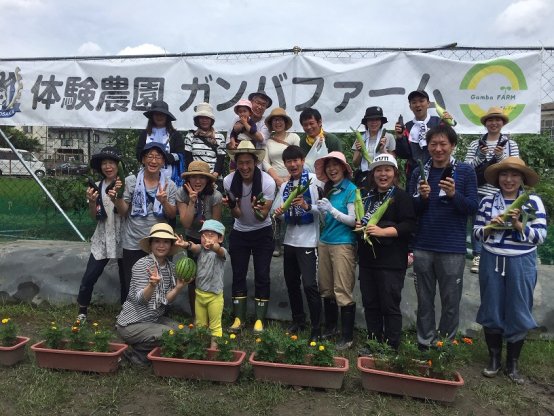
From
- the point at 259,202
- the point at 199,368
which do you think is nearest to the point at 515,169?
the point at 259,202

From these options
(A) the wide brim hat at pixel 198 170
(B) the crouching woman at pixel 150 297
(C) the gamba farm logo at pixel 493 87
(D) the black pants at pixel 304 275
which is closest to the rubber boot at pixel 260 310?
(D) the black pants at pixel 304 275

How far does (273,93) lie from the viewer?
227 inches

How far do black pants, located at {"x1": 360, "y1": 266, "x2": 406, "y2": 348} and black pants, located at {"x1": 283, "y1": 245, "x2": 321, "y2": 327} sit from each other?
498 mm

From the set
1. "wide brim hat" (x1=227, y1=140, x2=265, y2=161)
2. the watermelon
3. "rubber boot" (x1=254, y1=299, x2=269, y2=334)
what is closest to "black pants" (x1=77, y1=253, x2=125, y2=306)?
the watermelon

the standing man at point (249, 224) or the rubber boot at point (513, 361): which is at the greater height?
the standing man at point (249, 224)

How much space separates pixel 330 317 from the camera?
453 cm

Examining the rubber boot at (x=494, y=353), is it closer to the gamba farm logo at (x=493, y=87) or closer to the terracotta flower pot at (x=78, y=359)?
the gamba farm logo at (x=493, y=87)

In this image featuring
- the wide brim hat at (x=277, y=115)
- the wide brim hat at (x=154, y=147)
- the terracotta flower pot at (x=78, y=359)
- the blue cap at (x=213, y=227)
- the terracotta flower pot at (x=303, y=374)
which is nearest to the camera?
the terracotta flower pot at (x=303, y=374)

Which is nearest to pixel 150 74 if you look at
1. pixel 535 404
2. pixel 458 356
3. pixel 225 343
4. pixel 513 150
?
pixel 225 343

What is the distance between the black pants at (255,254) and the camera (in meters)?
4.57

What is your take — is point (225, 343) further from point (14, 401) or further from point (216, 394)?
point (14, 401)

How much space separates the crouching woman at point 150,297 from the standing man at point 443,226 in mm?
2074

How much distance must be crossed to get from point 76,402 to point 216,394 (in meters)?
0.98

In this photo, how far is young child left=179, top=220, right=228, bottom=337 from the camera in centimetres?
414
